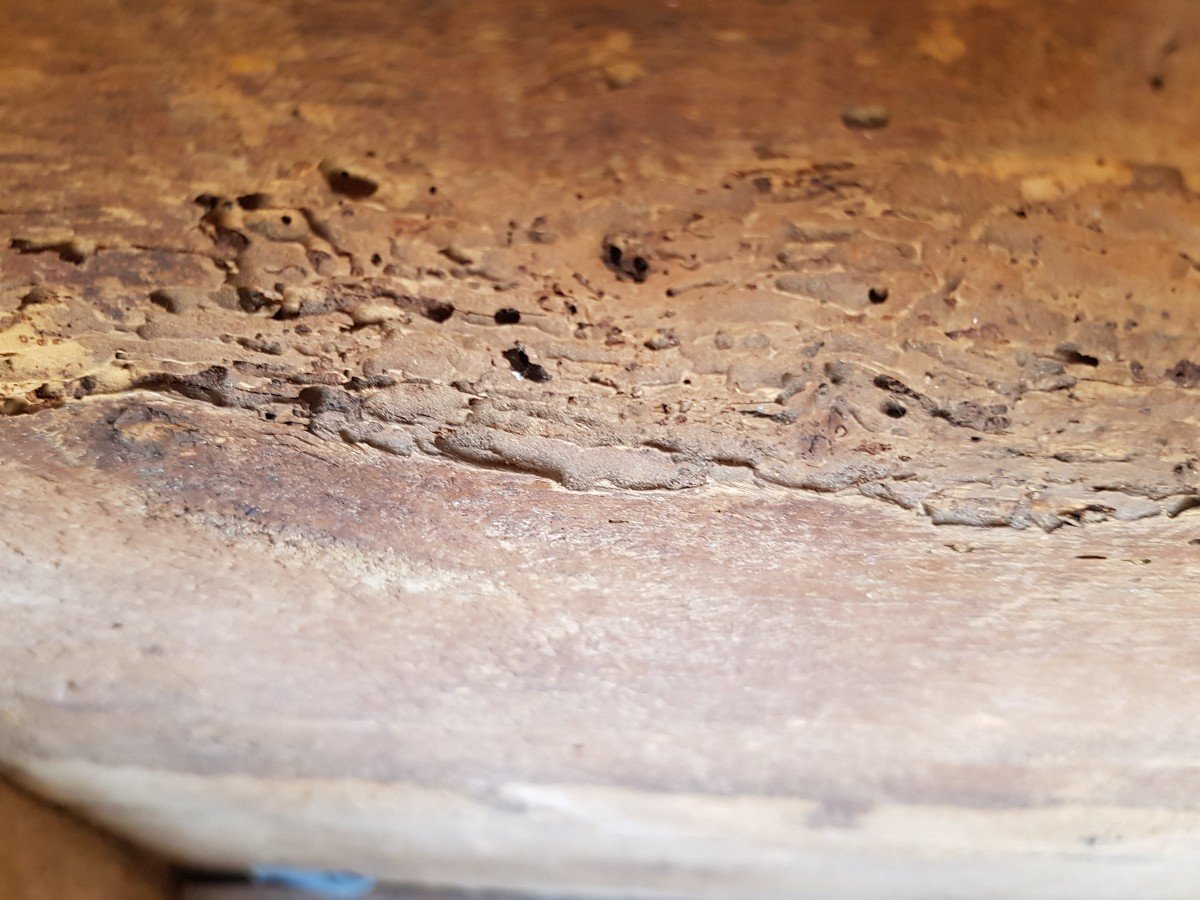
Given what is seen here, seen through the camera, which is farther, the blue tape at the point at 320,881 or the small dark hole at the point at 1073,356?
the blue tape at the point at 320,881

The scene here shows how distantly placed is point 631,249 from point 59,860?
1.78 meters

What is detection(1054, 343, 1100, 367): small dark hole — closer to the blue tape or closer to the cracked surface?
the cracked surface

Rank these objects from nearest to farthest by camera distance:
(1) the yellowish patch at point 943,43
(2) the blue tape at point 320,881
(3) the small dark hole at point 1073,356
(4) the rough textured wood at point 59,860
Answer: (1) the yellowish patch at point 943,43, (3) the small dark hole at point 1073,356, (4) the rough textured wood at point 59,860, (2) the blue tape at point 320,881

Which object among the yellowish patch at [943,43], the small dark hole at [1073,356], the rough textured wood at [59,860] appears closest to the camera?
the yellowish patch at [943,43]

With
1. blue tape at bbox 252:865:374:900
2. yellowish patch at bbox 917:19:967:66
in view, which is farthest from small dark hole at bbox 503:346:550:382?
blue tape at bbox 252:865:374:900

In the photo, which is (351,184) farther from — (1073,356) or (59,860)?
(59,860)

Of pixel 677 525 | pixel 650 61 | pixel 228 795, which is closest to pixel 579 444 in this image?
pixel 677 525

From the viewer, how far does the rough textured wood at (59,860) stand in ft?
5.44

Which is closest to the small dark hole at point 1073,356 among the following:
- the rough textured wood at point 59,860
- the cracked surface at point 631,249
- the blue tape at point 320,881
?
the cracked surface at point 631,249

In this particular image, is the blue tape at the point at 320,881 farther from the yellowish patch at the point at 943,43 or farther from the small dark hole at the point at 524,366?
the yellowish patch at the point at 943,43

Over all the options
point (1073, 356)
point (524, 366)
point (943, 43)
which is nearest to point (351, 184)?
point (524, 366)

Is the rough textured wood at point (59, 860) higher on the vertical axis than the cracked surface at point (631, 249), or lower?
lower

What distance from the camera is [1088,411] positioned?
739mm

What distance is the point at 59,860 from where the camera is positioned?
1.79m
